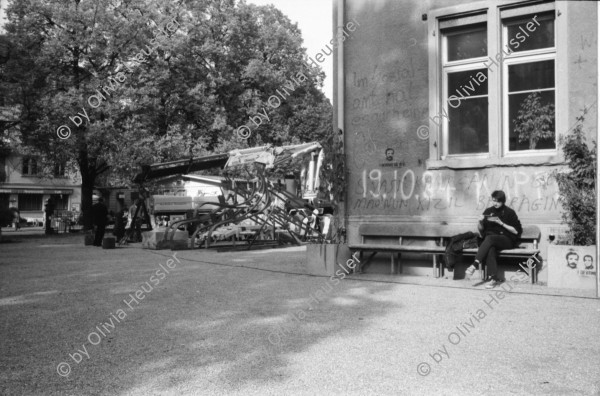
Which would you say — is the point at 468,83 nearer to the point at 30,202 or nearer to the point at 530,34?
the point at 530,34

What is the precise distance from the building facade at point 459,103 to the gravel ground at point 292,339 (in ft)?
5.19

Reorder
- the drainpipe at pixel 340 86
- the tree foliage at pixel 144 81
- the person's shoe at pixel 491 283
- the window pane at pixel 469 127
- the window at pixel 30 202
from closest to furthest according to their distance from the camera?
1. the person's shoe at pixel 491 283
2. the window pane at pixel 469 127
3. the drainpipe at pixel 340 86
4. the tree foliage at pixel 144 81
5. the window at pixel 30 202

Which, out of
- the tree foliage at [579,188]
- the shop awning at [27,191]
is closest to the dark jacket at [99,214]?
the tree foliage at [579,188]

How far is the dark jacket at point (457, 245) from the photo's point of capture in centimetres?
863

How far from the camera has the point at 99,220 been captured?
61.3 feet

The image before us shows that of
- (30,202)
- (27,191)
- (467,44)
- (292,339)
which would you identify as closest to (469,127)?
(467,44)

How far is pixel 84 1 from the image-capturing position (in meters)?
30.0

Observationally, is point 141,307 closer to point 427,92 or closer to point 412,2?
point 427,92

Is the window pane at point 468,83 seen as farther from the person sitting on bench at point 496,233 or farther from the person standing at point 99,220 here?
the person standing at point 99,220

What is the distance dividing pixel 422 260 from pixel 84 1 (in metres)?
27.1

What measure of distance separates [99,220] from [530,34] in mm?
14554

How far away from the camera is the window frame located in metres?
8.47

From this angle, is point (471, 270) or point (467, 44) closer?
point (471, 270)

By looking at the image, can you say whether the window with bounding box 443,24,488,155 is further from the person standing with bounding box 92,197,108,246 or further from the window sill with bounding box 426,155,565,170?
the person standing with bounding box 92,197,108,246
